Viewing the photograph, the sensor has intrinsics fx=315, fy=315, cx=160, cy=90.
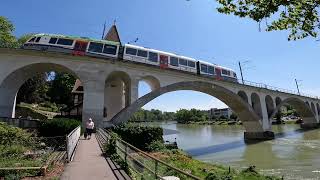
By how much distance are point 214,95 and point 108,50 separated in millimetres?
21185

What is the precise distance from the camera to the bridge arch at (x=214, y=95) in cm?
3117

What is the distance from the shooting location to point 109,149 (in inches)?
570

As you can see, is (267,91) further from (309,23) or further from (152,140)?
(309,23)

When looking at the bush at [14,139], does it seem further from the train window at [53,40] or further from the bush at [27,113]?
the bush at [27,113]

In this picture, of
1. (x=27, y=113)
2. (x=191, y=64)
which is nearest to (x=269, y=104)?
(x=191, y=64)

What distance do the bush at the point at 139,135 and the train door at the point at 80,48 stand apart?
9202mm

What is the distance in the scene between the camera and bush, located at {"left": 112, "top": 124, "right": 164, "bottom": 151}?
2461 centimetres

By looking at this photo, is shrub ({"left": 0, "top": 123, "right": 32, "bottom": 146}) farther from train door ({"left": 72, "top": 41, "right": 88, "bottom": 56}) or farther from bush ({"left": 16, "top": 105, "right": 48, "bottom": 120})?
bush ({"left": 16, "top": 105, "right": 48, "bottom": 120})

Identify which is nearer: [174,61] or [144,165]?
[144,165]

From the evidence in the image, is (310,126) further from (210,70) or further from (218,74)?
(210,70)

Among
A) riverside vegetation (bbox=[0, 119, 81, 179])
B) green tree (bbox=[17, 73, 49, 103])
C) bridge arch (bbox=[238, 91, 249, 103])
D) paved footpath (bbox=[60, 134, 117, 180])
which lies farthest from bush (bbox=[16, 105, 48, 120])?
paved footpath (bbox=[60, 134, 117, 180])

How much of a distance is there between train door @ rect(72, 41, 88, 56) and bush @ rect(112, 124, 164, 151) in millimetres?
9202

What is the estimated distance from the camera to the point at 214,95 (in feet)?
155

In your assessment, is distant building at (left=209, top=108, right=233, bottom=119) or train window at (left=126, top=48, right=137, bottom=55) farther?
distant building at (left=209, top=108, right=233, bottom=119)
